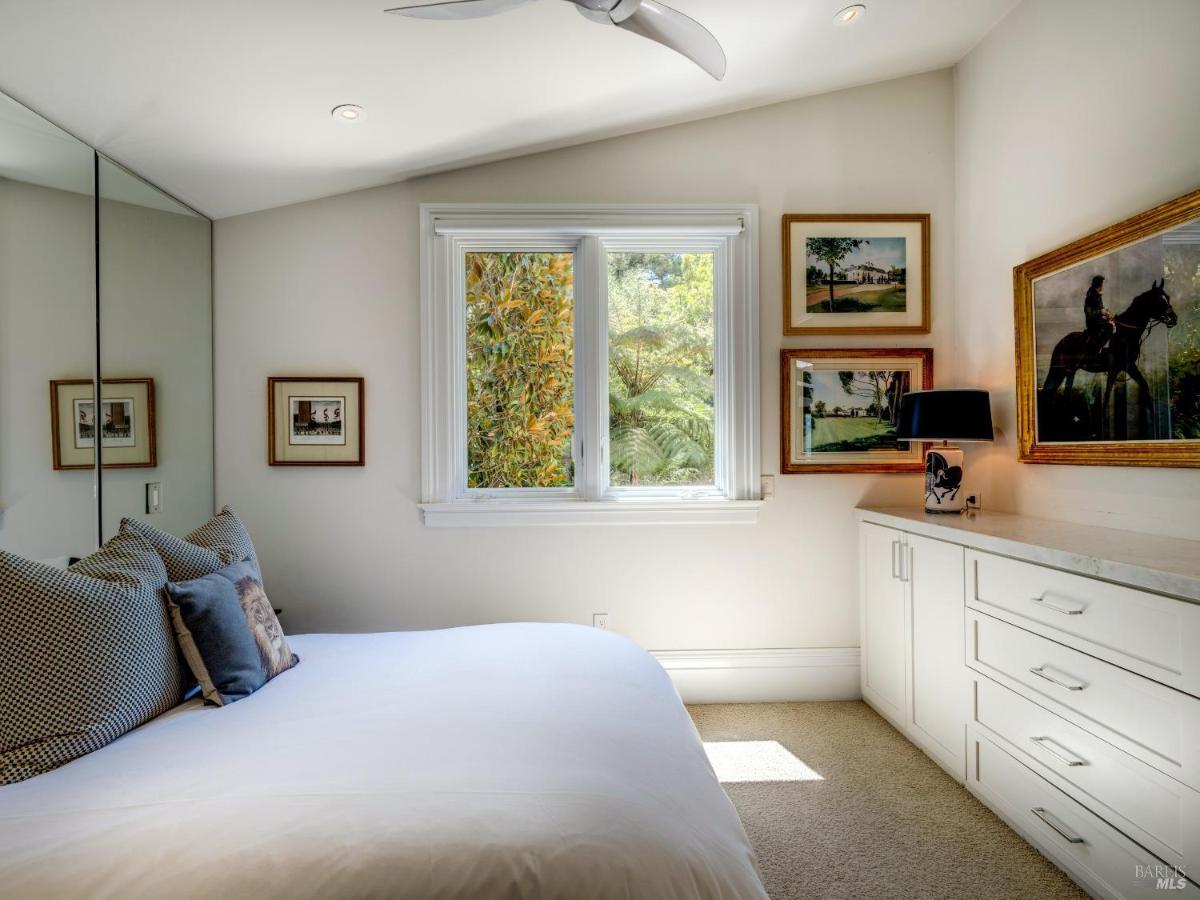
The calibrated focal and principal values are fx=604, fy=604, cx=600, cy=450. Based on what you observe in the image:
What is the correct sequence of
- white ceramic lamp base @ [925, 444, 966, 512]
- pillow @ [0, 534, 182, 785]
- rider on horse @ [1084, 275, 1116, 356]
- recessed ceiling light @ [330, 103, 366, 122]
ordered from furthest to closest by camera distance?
1. white ceramic lamp base @ [925, 444, 966, 512]
2. recessed ceiling light @ [330, 103, 366, 122]
3. rider on horse @ [1084, 275, 1116, 356]
4. pillow @ [0, 534, 182, 785]

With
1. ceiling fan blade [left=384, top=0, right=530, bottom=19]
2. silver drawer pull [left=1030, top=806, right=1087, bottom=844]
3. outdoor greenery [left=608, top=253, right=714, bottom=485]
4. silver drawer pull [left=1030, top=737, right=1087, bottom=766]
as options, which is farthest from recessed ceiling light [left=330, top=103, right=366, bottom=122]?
silver drawer pull [left=1030, top=806, right=1087, bottom=844]

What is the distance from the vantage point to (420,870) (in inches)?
37.5

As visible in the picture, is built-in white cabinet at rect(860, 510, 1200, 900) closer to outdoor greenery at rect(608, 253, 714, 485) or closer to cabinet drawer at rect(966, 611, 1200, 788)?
cabinet drawer at rect(966, 611, 1200, 788)

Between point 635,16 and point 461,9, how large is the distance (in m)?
0.45

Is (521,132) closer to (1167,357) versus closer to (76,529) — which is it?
(76,529)

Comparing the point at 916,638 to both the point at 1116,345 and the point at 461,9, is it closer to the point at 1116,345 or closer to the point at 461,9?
the point at 1116,345

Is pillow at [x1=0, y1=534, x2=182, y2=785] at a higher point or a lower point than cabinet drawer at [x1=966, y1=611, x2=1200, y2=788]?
higher

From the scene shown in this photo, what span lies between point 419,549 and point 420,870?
197 cm

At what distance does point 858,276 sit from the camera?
2.88 m

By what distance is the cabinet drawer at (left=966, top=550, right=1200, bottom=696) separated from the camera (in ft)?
4.41

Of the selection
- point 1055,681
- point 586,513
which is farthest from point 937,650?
point 586,513

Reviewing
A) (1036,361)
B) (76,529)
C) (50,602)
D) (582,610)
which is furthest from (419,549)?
(1036,361)

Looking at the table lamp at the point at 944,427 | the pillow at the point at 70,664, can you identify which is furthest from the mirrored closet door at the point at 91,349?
the table lamp at the point at 944,427

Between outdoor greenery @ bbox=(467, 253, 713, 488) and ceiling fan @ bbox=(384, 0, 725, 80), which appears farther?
outdoor greenery @ bbox=(467, 253, 713, 488)
